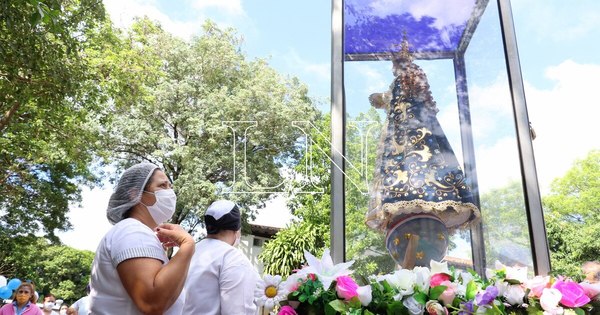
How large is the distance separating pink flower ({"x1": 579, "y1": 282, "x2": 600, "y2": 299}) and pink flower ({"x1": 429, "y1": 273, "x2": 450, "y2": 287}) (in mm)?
492

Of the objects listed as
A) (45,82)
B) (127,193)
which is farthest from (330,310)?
(45,82)

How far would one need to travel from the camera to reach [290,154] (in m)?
17.3

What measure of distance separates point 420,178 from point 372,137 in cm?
47

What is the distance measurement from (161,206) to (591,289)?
5.20 feet

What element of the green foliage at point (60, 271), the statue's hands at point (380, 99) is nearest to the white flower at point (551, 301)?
the statue's hands at point (380, 99)

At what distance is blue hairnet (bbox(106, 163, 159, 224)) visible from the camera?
169 cm

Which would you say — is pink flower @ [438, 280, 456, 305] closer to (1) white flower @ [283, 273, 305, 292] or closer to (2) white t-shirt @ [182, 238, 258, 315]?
(1) white flower @ [283, 273, 305, 292]

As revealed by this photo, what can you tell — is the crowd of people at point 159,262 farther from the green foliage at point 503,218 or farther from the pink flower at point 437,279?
the green foliage at point 503,218

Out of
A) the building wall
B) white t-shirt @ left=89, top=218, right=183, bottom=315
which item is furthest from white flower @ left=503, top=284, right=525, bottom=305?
the building wall

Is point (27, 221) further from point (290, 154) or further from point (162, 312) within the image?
point (162, 312)

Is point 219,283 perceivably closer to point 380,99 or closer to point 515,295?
point 515,295

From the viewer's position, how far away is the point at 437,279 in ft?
5.49

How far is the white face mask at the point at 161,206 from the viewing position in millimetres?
1722

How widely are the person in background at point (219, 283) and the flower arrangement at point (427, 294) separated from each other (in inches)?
16.0
